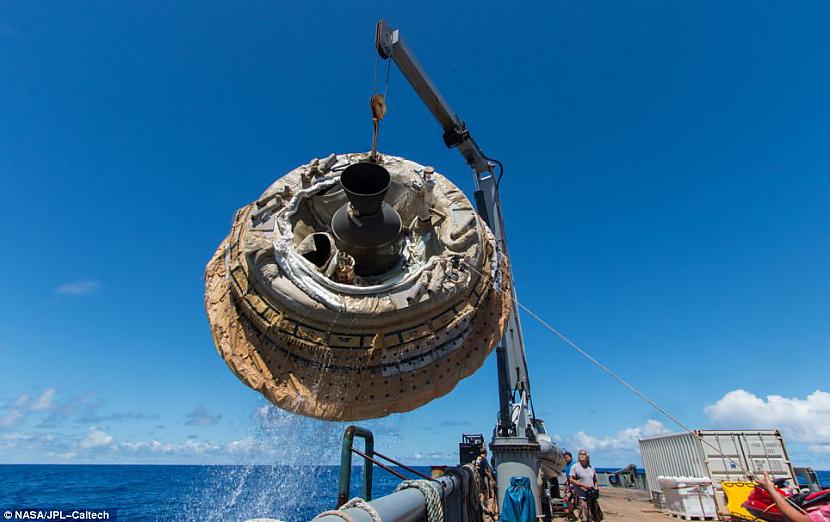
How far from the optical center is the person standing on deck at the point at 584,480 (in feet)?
28.0

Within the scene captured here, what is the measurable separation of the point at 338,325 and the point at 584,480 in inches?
303

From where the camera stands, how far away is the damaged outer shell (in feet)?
10.3

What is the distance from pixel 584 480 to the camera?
28.1ft

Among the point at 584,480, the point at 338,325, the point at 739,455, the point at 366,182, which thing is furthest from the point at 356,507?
the point at 739,455

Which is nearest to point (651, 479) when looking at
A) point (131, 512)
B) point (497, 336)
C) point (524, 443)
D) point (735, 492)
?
point (735, 492)

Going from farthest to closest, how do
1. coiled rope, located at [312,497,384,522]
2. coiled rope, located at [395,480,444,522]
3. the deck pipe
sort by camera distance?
coiled rope, located at [395,480,444,522] → the deck pipe → coiled rope, located at [312,497,384,522]

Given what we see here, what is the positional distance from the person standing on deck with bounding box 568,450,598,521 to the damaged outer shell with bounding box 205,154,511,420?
6.39 meters

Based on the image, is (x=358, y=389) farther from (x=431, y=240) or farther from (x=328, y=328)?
(x=431, y=240)

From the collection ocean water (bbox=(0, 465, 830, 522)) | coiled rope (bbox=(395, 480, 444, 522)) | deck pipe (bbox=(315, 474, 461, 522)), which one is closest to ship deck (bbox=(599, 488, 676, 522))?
ocean water (bbox=(0, 465, 830, 522))

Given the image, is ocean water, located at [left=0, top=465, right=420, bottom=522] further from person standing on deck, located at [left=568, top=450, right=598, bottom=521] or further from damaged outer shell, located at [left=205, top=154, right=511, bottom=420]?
person standing on deck, located at [left=568, top=450, right=598, bottom=521]

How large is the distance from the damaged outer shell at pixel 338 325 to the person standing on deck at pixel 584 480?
639cm

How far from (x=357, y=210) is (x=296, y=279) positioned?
679 millimetres

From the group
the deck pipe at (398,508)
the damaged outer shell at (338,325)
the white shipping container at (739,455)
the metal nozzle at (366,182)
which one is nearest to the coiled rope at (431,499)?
the deck pipe at (398,508)

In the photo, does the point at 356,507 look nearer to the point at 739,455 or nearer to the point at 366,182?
the point at 366,182
